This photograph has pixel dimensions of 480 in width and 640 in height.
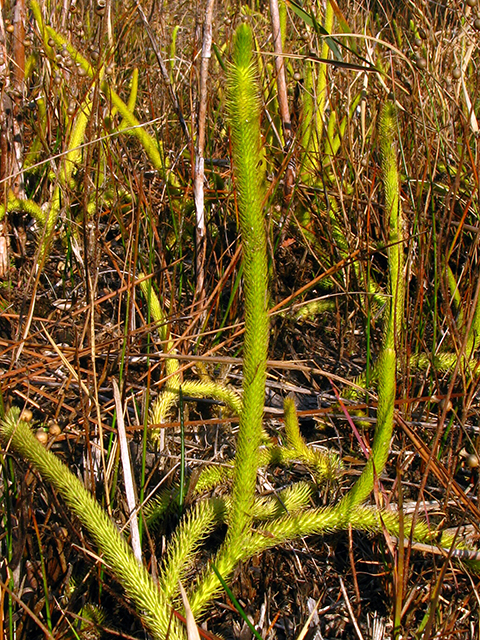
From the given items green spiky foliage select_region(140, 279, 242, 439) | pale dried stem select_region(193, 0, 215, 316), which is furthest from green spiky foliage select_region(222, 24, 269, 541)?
pale dried stem select_region(193, 0, 215, 316)

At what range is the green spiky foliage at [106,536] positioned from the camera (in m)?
0.93

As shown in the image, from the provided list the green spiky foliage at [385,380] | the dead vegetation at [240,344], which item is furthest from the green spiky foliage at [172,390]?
the green spiky foliage at [385,380]

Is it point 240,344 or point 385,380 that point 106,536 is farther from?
point 240,344

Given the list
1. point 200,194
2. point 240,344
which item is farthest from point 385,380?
point 200,194

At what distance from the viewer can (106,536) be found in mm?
959

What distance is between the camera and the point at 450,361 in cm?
162

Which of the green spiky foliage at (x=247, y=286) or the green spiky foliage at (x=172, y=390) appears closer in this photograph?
the green spiky foliage at (x=247, y=286)

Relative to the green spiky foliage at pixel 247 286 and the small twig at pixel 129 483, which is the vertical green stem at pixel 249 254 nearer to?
the green spiky foliage at pixel 247 286

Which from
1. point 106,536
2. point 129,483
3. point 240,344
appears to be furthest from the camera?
point 240,344

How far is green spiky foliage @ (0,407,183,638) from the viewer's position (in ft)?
3.05

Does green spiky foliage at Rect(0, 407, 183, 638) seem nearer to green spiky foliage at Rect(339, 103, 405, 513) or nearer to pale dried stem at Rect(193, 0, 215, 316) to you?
green spiky foliage at Rect(339, 103, 405, 513)

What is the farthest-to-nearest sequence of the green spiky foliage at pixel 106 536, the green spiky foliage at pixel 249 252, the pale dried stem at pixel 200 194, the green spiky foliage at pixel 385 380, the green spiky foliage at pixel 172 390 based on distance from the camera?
the pale dried stem at pixel 200 194
the green spiky foliage at pixel 172 390
the green spiky foliage at pixel 385 380
the green spiky foliage at pixel 106 536
the green spiky foliage at pixel 249 252

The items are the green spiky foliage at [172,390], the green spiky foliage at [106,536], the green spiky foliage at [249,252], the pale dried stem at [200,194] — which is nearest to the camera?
the green spiky foliage at [249,252]

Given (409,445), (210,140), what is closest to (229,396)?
(409,445)
